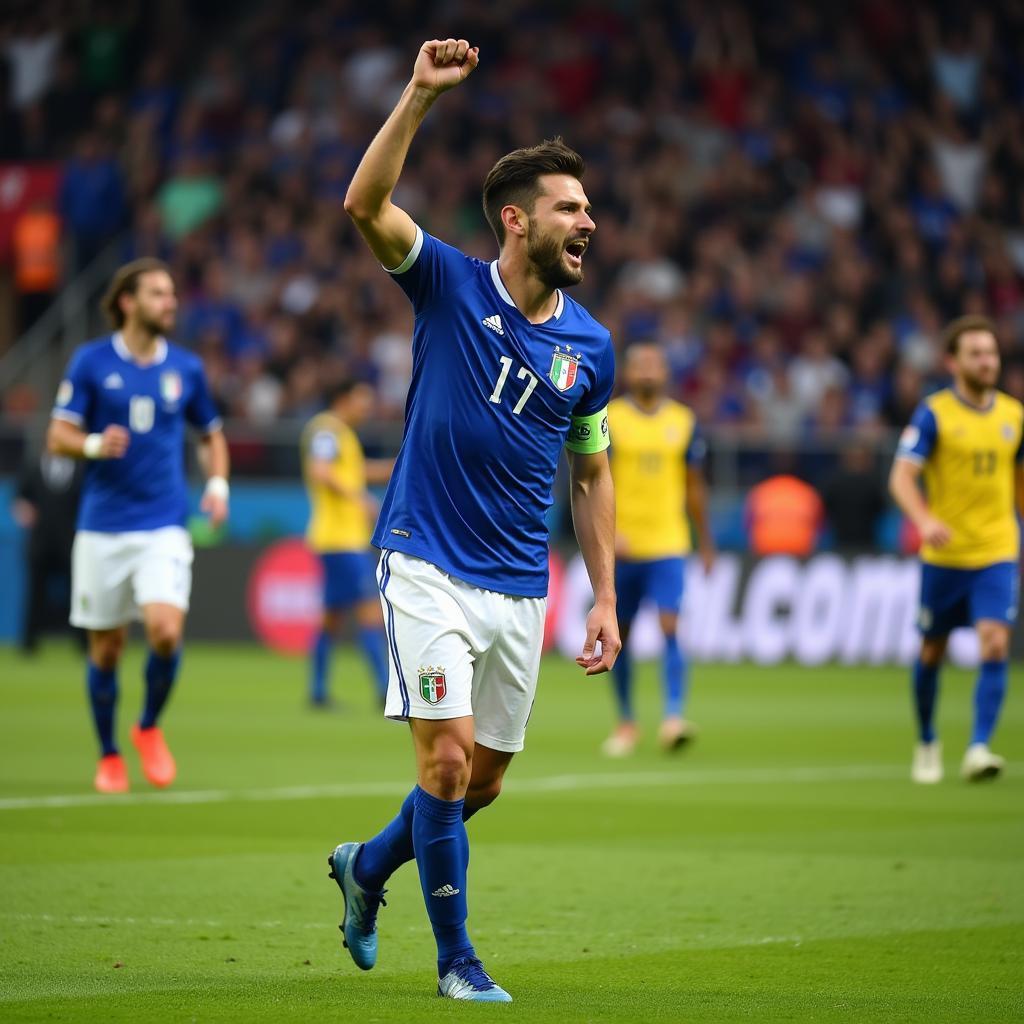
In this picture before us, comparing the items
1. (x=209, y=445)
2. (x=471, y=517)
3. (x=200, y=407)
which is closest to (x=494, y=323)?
(x=471, y=517)

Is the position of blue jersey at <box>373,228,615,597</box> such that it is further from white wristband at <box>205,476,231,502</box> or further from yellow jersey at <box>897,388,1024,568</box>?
yellow jersey at <box>897,388,1024,568</box>

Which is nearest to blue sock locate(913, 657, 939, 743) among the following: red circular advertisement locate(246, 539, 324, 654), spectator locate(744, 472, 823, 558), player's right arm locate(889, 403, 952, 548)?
player's right arm locate(889, 403, 952, 548)

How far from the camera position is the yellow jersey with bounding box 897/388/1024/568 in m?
12.6

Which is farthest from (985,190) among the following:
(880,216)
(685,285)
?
(685,285)

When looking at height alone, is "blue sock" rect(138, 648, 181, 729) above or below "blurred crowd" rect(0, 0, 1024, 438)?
below

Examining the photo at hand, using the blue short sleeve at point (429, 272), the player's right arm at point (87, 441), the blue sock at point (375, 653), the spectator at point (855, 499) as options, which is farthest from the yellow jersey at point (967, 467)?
the spectator at point (855, 499)

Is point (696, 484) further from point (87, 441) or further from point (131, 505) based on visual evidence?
point (87, 441)

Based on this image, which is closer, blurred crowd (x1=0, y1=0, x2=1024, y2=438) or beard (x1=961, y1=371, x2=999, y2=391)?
beard (x1=961, y1=371, x2=999, y2=391)

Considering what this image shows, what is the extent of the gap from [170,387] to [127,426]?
35cm

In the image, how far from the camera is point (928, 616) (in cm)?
1267

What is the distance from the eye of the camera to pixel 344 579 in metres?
18.0

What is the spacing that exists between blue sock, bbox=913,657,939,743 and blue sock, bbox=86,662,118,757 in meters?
4.83

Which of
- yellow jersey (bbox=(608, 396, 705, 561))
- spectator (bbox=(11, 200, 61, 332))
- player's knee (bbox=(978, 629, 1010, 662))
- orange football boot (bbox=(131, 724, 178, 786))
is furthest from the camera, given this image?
spectator (bbox=(11, 200, 61, 332))

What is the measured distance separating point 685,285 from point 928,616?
14.4m
